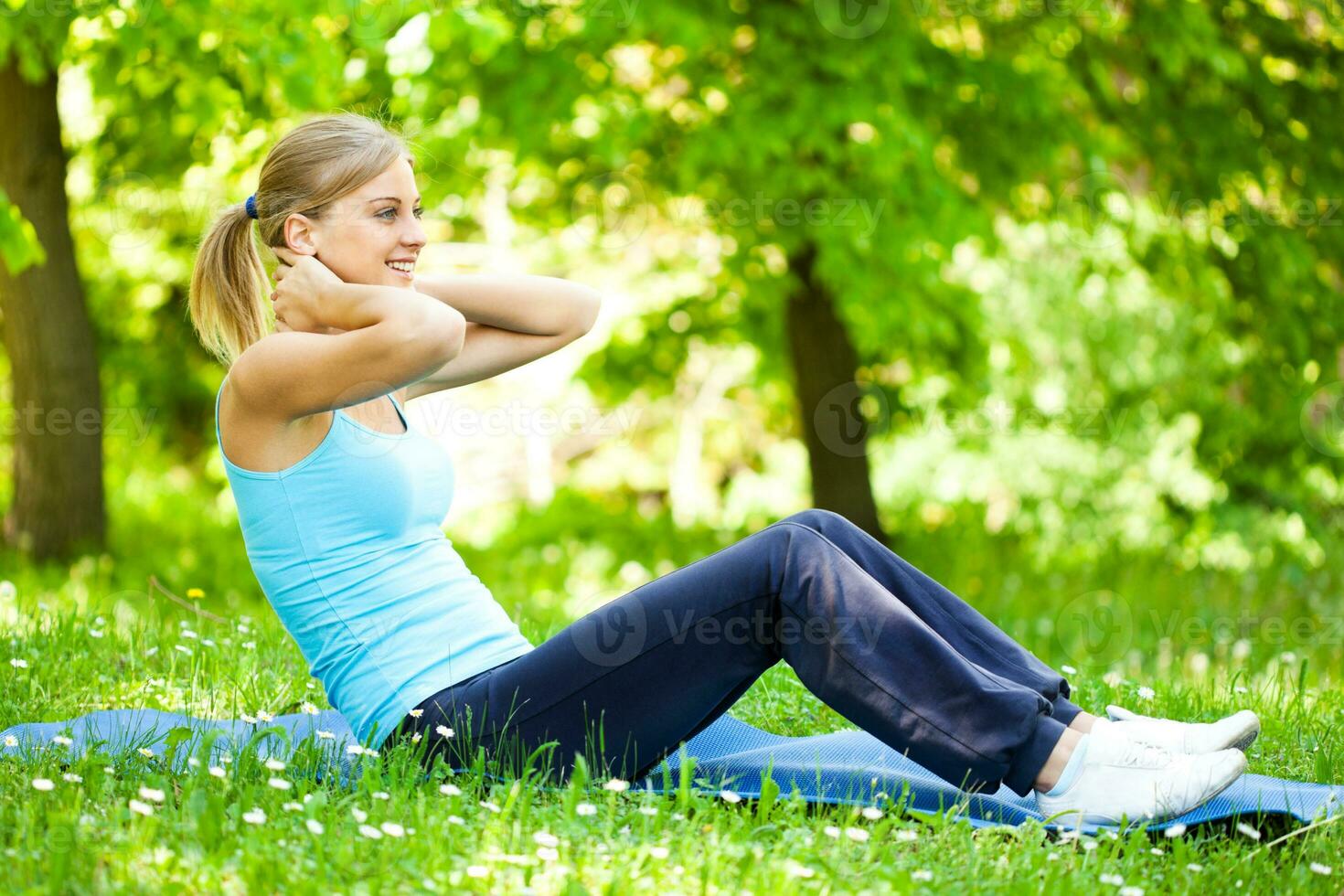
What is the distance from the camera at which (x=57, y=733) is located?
113 inches

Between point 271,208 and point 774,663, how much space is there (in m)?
1.51

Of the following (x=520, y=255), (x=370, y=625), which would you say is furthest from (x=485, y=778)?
(x=520, y=255)

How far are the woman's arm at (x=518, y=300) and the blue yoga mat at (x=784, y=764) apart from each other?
1.13 meters

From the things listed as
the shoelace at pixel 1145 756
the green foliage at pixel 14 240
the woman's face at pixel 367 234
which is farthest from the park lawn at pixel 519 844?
the green foliage at pixel 14 240

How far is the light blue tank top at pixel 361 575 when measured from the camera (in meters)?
2.69

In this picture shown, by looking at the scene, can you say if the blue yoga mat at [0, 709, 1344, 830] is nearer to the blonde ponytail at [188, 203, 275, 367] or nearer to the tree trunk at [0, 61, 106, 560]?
the blonde ponytail at [188, 203, 275, 367]

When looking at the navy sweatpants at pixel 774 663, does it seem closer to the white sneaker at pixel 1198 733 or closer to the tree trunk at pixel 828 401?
the white sneaker at pixel 1198 733

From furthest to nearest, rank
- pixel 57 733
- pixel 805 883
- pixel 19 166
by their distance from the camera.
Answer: pixel 19 166 < pixel 57 733 < pixel 805 883

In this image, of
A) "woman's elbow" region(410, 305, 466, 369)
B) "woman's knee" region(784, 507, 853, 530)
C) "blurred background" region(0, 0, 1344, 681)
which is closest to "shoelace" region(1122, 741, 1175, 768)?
"woman's knee" region(784, 507, 853, 530)

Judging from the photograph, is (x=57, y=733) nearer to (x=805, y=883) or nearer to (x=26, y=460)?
(x=805, y=883)

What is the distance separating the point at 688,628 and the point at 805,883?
0.57m

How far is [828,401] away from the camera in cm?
805

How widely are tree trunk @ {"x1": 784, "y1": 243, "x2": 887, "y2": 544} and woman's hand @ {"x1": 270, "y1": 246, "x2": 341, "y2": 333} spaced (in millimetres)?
5146

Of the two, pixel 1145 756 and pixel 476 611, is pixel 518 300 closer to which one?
pixel 476 611
